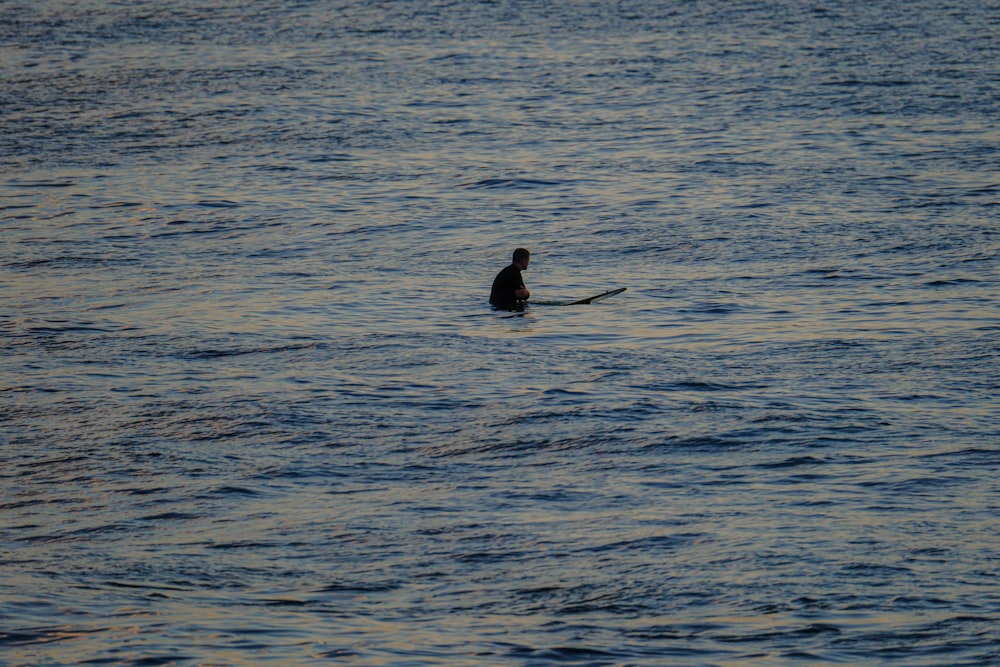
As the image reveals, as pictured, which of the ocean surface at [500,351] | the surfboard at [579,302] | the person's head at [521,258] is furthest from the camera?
the surfboard at [579,302]

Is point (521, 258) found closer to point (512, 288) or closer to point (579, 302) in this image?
point (512, 288)

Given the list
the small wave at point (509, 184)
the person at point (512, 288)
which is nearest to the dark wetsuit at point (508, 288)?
the person at point (512, 288)

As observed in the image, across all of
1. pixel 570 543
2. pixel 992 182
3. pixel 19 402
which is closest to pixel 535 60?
pixel 992 182

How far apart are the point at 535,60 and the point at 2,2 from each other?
19.2 meters

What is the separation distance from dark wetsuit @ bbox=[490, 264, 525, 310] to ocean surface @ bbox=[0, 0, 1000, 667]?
31cm

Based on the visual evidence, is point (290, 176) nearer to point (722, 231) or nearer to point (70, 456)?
point (722, 231)

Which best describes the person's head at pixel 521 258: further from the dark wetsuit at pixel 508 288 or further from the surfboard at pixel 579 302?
the surfboard at pixel 579 302

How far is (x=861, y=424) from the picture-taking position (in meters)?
16.6

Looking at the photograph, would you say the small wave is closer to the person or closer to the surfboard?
the surfboard

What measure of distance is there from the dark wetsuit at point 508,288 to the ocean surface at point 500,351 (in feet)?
1.01

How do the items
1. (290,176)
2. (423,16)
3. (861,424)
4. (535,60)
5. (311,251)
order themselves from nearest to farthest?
1. (861,424)
2. (311,251)
3. (290,176)
4. (535,60)
5. (423,16)

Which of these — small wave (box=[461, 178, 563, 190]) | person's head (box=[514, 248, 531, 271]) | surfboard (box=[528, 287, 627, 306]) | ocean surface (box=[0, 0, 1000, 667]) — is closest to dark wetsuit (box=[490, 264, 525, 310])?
person's head (box=[514, 248, 531, 271])

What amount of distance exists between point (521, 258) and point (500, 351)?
1961 millimetres

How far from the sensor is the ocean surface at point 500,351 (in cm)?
1219
